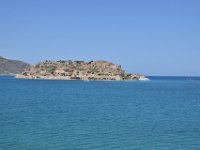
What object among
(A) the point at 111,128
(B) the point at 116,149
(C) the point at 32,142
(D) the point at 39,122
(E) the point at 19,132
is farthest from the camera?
(D) the point at 39,122

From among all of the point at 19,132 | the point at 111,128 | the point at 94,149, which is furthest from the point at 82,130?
the point at 94,149

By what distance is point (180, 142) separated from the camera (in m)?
38.6

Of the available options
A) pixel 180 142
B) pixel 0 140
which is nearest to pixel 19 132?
pixel 0 140

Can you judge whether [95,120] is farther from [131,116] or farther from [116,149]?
[116,149]

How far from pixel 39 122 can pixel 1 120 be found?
5008 millimetres

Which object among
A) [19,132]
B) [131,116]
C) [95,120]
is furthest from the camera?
[131,116]

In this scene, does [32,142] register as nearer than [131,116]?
Yes

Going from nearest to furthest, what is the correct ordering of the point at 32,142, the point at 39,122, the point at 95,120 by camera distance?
the point at 32,142
the point at 39,122
the point at 95,120

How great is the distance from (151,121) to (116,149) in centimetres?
1915

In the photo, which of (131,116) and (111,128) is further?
(131,116)

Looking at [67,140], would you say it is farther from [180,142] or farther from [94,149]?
[180,142]

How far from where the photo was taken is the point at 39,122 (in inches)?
1999

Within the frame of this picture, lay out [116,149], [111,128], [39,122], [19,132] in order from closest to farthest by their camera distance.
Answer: [116,149] → [19,132] → [111,128] → [39,122]

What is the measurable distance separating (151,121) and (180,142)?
15.1 metres
